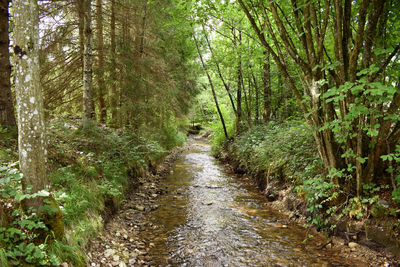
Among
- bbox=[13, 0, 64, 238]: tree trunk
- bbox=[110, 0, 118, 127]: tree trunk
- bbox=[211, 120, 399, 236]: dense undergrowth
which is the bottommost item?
bbox=[211, 120, 399, 236]: dense undergrowth

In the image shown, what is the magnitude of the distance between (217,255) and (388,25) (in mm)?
5003

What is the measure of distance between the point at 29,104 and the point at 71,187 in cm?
225

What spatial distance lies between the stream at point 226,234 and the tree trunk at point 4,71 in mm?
4147

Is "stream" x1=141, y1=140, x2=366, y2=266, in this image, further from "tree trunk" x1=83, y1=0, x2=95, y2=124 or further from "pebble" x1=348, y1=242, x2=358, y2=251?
"tree trunk" x1=83, y1=0, x2=95, y2=124

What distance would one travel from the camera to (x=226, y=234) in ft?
15.6

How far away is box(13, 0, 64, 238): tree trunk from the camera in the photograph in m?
2.75

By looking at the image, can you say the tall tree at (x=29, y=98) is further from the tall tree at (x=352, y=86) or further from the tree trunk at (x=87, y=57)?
the tree trunk at (x=87, y=57)

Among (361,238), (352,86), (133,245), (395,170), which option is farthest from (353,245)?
(133,245)

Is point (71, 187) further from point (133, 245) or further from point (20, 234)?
point (20, 234)

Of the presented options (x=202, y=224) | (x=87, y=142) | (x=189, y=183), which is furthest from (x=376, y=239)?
(x=87, y=142)

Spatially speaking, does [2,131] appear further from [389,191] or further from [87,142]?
[389,191]

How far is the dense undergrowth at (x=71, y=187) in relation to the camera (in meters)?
2.67

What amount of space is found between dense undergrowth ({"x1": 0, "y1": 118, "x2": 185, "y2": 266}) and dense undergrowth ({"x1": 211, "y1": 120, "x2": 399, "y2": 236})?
4.16 meters

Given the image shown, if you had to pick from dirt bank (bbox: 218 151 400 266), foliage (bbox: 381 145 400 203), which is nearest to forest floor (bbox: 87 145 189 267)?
dirt bank (bbox: 218 151 400 266)
